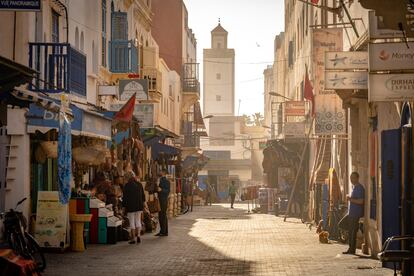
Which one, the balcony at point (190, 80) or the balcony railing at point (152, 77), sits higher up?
the balcony at point (190, 80)

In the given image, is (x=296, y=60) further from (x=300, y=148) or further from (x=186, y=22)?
(x=186, y=22)

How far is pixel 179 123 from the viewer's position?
215ft

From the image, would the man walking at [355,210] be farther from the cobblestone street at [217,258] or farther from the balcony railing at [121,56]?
the balcony railing at [121,56]

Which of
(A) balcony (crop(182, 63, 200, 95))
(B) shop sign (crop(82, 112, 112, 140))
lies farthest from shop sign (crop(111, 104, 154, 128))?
(A) balcony (crop(182, 63, 200, 95))

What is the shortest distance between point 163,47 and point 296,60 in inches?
767

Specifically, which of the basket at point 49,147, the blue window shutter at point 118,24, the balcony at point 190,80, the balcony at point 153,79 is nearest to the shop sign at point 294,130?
the balcony at point 153,79

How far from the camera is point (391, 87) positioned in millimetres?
13531

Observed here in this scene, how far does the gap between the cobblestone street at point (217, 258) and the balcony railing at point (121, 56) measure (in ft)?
24.4

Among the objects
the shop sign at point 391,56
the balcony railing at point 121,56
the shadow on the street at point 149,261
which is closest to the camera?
the shop sign at point 391,56

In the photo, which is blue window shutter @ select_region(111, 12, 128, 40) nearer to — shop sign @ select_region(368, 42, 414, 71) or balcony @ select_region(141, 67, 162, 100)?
balcony @ select_region(141, 67, 162, 100)

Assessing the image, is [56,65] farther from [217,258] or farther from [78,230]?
[217,258]

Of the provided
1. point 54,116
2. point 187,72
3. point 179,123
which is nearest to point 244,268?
point 54,116

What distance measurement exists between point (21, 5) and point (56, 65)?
656cm

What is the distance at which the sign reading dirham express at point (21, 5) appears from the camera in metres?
A: 14.5
